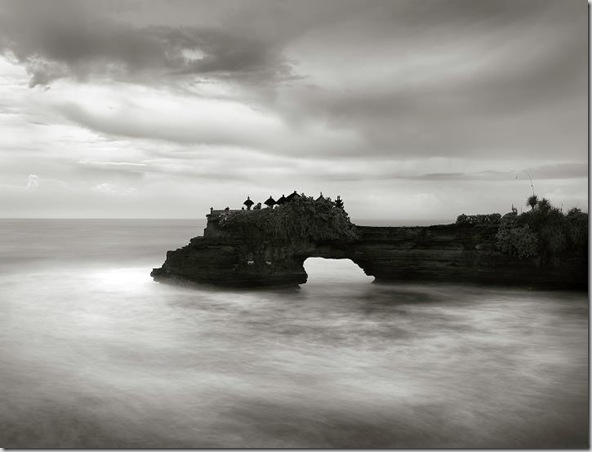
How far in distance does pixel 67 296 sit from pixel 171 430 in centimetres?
1354

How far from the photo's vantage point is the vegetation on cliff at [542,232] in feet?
55.8

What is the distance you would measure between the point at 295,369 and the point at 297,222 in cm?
964

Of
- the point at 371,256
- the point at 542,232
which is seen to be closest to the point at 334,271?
the point at 371,256

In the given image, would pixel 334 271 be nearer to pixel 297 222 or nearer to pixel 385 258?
pixel 385 258

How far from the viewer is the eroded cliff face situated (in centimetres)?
1822

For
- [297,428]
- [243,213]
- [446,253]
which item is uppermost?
[243,213]

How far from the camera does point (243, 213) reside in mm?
18594

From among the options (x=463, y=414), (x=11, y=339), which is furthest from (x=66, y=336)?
(x=463, y=414)

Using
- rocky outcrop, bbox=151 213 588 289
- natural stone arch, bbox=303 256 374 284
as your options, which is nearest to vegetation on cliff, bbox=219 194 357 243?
rocky outcrop, bbox=151 213 588 289

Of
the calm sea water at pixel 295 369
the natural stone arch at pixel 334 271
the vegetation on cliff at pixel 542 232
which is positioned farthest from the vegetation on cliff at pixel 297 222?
the vegetation on cliff at pixel 542 232

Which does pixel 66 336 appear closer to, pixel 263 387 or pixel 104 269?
pixel 263 387

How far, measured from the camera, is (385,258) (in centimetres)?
1964

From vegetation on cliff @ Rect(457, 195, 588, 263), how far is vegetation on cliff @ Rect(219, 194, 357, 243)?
534 cm

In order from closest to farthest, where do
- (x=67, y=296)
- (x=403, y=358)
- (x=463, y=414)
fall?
(x=463, y=414), (x=403, y=358), (x=67, y=296)
